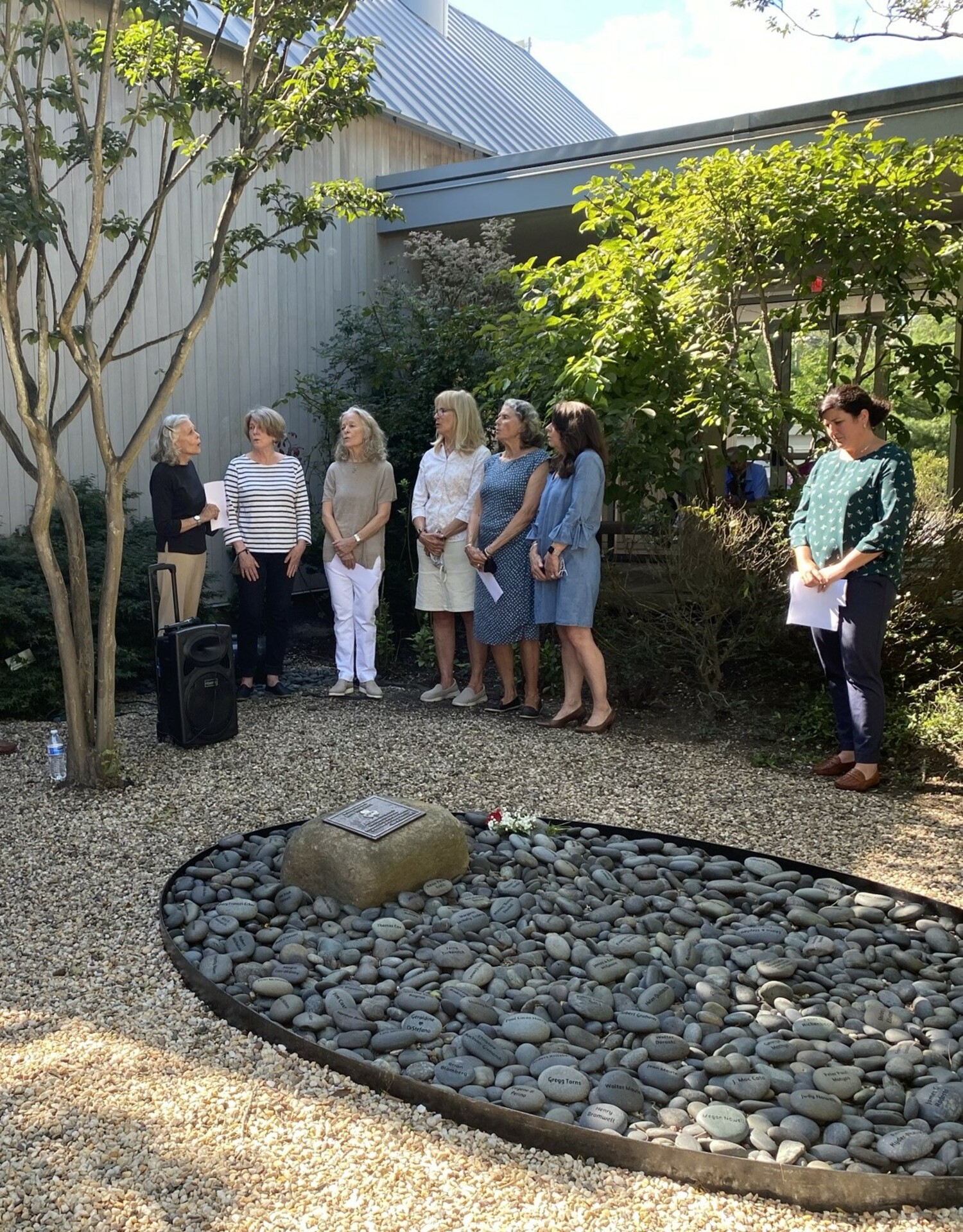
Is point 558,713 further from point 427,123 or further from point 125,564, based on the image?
point 427,123

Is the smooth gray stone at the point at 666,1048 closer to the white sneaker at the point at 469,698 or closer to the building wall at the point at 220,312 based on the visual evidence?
the white sneaker at the point at 469,698

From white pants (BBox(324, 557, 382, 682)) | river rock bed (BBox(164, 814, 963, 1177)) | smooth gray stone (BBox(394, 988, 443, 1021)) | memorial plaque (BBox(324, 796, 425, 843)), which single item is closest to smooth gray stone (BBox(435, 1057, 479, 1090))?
river rock bed (BBox(164, 814, 963, 1177))

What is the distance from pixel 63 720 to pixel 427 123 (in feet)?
23.7

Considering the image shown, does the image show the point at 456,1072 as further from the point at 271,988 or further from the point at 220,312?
the point at 220,312

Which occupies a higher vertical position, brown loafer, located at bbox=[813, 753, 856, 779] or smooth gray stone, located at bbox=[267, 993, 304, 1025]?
brown loafer, located at bbox=[813, 753, 856, 779]

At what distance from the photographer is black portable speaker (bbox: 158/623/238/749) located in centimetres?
554

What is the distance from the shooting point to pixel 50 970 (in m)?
3.21

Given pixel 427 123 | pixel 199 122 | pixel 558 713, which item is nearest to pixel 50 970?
pixel 558 713

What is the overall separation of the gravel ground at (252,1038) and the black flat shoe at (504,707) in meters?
0.54

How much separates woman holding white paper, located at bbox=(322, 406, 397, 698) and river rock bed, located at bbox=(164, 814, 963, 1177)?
2.87 m

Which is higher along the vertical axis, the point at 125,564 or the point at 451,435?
the point at 451,435

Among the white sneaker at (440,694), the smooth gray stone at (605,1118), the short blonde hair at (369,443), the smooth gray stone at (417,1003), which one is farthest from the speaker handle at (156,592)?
the smooth gray stone at (605,1118)

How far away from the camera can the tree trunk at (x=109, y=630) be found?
4.86 meters

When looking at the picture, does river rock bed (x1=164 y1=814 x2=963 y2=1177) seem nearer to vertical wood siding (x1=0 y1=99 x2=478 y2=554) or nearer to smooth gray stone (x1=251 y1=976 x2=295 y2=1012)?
smooth gray stone (x1=251 y1=976 x2=295 y2=1012)
